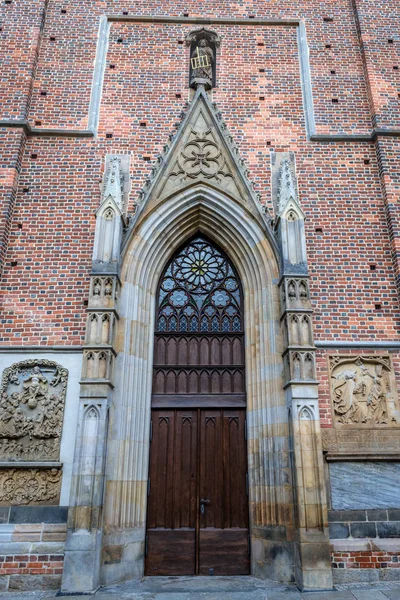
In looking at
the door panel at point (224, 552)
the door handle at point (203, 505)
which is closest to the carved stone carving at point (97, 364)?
the door handle at point (203, 505)

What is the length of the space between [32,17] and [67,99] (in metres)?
2.30

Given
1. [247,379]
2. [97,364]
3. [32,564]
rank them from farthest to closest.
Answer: [247,379], [97,364], [32,564]

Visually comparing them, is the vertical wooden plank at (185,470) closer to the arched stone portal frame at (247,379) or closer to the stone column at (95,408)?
→ the arched stone portal frame at (247,379)

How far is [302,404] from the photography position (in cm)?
741

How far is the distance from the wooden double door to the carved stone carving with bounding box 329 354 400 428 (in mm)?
1628

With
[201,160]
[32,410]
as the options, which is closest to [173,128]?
[201,160]

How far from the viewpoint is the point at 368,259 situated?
9.09m

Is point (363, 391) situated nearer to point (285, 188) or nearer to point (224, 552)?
point (224, 552)

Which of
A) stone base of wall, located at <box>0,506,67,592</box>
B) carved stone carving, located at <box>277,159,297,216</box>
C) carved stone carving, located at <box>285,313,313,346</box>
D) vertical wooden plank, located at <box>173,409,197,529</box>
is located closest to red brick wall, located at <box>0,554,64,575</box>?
stone base of wall, located at <box>0,506,67,592</box>

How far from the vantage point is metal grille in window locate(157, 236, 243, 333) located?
353 inches

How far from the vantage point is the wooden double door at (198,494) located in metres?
7.72

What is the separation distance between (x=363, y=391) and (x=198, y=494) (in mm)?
3119

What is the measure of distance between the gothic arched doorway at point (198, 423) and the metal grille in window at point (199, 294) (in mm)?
18

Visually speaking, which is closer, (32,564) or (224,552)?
(32,564)
